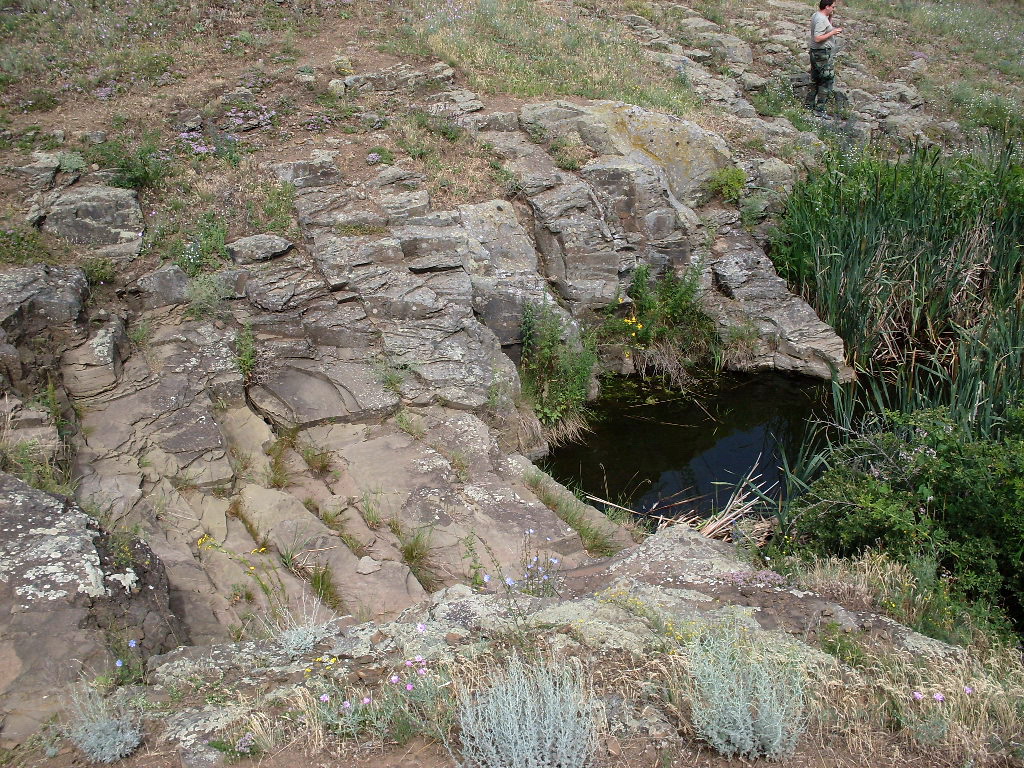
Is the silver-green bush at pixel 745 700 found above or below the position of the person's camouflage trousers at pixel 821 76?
below

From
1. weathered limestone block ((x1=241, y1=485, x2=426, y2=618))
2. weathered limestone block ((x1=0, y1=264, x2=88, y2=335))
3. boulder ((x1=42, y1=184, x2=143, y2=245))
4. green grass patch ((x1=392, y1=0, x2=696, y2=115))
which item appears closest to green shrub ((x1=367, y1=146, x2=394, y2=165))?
green grass patch ((x1=392, y1=0, x2=696, y2=115))

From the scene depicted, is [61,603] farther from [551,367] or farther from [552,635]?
[551,367]

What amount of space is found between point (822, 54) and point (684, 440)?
955 cm

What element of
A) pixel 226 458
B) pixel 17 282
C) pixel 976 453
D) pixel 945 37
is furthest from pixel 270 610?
pixel 945 37

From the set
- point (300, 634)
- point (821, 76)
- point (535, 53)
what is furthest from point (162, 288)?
point (821, 76)

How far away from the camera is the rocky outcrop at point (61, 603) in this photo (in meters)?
3.53

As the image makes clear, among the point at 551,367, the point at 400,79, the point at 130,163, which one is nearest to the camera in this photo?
the point at 130,163

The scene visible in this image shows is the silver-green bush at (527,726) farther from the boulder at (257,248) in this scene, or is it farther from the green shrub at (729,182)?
the green shrub at (729,182)

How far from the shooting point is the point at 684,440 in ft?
30.1

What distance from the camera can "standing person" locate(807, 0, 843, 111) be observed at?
13922mm

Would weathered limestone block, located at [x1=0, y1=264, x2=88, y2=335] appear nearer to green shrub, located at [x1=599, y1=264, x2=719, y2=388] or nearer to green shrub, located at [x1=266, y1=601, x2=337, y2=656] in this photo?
green shrub, located at [x1=266, y1=601, x2=337, y2=656]

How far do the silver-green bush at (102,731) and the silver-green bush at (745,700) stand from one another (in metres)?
2.34

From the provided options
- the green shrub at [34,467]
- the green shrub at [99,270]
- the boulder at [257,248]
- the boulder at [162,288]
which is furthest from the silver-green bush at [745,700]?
the green shrub at [99,270]

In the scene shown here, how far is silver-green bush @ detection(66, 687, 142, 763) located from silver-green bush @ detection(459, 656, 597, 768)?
1.36 meters
